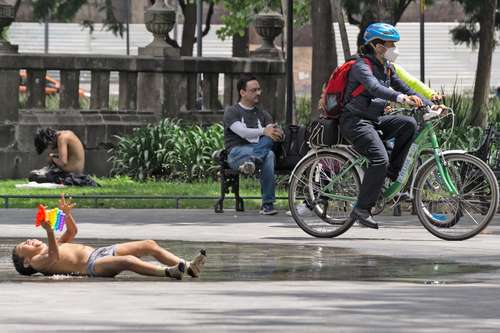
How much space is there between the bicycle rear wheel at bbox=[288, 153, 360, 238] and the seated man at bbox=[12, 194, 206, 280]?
348cm

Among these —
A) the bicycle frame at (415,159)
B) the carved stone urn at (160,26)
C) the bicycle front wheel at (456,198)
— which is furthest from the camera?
the carved stone urn at (160,26)

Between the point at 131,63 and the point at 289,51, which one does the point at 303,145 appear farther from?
the point at 131,63

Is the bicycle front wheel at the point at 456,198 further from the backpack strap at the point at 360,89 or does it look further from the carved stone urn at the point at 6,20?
the carved stone urn at the point at 6,20

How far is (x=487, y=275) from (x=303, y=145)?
235 inches

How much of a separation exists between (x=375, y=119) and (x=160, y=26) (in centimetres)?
1112

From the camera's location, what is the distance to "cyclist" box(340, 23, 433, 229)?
556 inches

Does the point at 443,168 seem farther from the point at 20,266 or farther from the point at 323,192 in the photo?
the point at 20,266

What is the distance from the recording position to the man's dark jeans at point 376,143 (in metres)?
14.1

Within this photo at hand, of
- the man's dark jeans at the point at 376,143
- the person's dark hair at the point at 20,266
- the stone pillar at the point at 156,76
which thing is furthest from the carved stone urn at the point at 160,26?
the person's dark hair at the point at 20,266

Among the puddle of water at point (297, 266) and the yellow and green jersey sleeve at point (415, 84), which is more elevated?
the yellow and green jersey sleeve at point (415, 84)

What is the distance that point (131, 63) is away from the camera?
24719 mm

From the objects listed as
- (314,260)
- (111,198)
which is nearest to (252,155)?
(111,198)

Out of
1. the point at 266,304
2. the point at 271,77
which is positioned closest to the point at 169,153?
the point at 271,77

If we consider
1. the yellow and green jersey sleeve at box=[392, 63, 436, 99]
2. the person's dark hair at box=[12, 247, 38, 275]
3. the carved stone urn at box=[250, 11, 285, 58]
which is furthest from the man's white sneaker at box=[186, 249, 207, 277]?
the carved stone urn at box=[250, 11, 285, 58]
